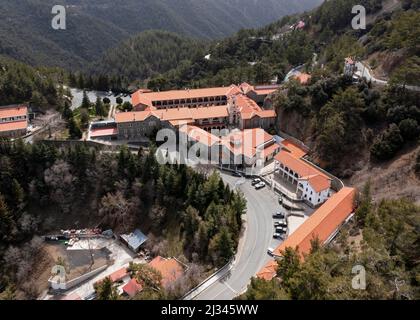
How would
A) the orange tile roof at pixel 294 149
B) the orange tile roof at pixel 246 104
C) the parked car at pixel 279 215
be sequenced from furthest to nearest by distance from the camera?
1. the orange tile roof at pixel 246 104
2. the orange tile roof at pixel 294 149
3. the parked car at pixel 279 215

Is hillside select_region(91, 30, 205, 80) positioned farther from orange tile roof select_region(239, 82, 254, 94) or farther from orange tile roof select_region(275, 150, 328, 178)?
orange tile roof select_region(275, 150, 328, 178)

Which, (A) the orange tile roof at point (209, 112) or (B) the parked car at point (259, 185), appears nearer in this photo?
(B) the parked car at point (259, 185)

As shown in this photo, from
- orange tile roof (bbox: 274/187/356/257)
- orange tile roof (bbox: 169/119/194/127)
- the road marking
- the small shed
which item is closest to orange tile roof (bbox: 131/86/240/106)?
orange tile roof (bbox: 169/119/194/127)

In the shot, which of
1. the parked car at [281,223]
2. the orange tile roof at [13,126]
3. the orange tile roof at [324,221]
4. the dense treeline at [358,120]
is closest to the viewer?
the orange tile roof at [324,221]

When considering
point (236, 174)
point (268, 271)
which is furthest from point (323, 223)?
point (236, 174)

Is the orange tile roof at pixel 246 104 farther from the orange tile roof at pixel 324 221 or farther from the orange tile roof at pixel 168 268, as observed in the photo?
the orange tile roof at pixel 168 268

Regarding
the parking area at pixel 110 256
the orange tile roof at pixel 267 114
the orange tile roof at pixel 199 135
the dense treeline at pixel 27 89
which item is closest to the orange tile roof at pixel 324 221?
the parking area at pixel 110 256
